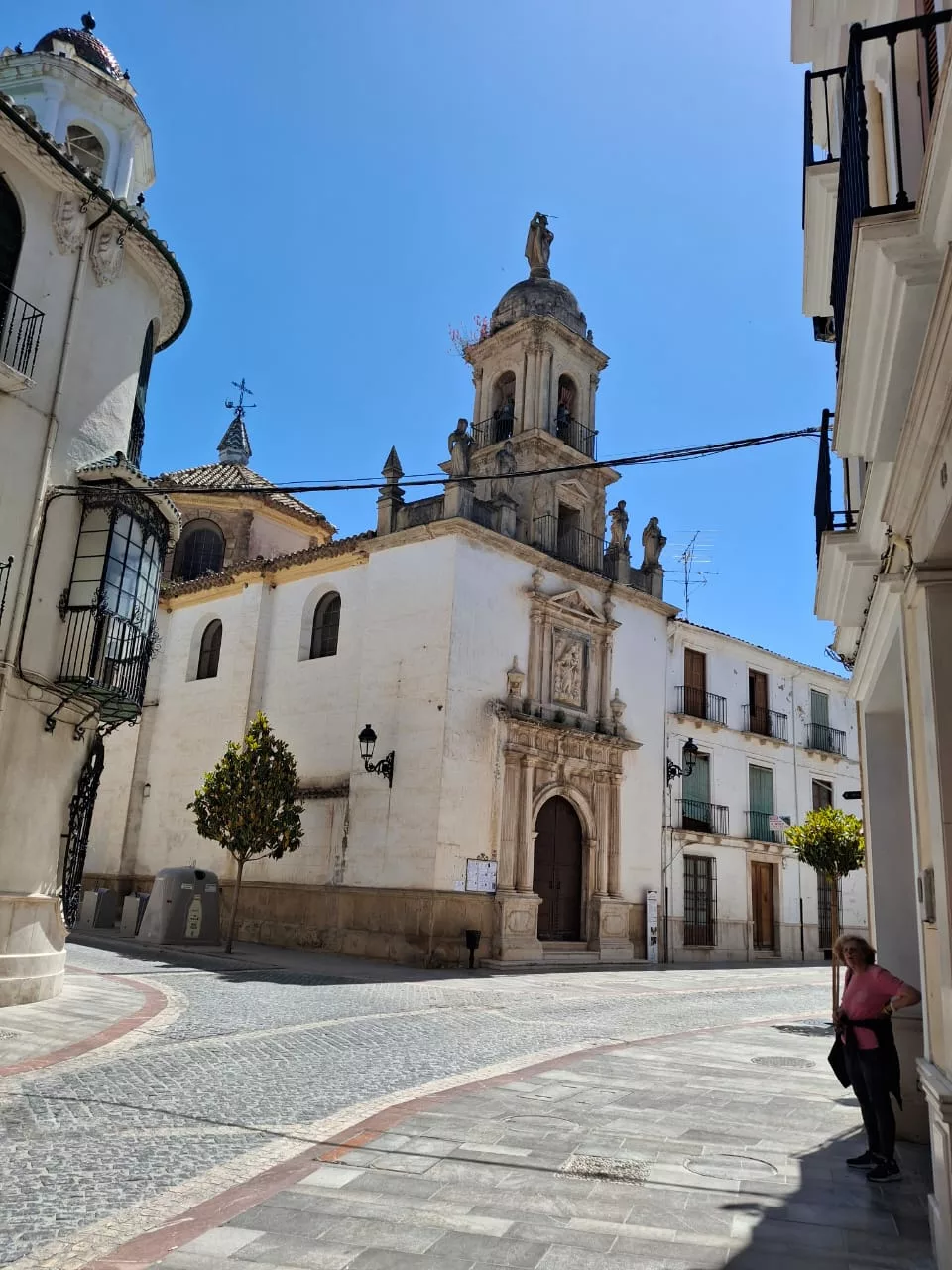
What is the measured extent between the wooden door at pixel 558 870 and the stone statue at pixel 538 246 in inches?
547

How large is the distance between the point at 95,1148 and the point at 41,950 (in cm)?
Result: 581

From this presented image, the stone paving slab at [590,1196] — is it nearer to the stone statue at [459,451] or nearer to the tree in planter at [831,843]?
the tree in planter at [831,843]

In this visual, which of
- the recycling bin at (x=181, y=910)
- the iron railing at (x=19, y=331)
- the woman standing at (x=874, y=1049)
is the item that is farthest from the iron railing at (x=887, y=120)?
the recycling bin at (x=181, y=910)

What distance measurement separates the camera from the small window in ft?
80.3

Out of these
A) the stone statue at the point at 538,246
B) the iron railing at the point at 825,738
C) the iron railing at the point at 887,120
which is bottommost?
the iron railing at the point at 887,120

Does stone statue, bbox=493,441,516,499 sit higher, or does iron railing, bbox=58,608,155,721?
stone statue, bbox=493,441,516,499

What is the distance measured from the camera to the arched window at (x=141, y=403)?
1267 cm

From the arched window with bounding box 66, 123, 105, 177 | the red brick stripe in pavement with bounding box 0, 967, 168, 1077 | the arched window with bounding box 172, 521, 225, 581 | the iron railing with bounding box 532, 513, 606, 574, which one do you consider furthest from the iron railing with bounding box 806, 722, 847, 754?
the arched window with bounding box 66, 123, 105, 177

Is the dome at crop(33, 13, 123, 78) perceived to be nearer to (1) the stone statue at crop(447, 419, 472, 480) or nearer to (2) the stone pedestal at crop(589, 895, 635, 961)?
(1) the stone statue at crop(447, 419, 472, 480)

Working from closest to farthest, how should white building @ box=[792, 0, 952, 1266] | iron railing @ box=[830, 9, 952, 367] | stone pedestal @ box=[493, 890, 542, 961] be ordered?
white building @ box=[792, 0, 952, 1266]
iron railing @ box=[830, 9, 952, 367]
stone pedestal @ box=[493, 890, 542, 961]

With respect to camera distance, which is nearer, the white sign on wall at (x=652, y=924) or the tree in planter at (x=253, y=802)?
the tree in planter at (x=253, y=802)

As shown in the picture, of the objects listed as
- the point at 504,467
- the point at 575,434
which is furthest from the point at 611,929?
the point at 575,434

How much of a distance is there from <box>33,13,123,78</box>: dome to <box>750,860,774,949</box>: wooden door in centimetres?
2272

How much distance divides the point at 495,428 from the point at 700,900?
12.8 metres
